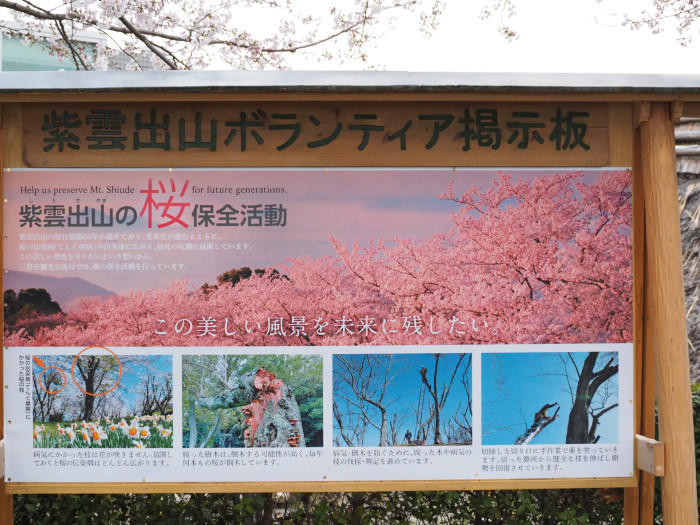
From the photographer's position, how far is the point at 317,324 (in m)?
2.90

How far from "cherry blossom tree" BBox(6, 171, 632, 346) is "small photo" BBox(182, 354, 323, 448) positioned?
0.11 m

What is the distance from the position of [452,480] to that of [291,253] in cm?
137

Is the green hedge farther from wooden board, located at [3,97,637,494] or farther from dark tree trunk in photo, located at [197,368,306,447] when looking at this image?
dark tree trunk in photo, located at [197,368,306,447]

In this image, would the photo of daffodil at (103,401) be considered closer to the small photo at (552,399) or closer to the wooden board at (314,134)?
the wooden board at (314,134)

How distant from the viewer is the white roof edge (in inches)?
101

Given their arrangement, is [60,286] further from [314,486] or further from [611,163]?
[611,163]

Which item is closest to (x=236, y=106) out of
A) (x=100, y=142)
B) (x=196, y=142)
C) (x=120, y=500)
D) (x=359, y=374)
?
(x=196, y=142)

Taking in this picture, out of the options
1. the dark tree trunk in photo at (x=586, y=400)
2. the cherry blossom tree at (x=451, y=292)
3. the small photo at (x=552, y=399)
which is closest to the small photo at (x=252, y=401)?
the cherry blossom tree at (x=451, y=292)

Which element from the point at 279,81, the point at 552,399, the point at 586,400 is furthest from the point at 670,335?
the point at 279,81

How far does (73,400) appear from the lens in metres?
2.89

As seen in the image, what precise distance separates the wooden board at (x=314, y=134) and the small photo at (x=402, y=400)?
978 millimetres

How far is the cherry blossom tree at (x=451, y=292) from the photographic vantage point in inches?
113

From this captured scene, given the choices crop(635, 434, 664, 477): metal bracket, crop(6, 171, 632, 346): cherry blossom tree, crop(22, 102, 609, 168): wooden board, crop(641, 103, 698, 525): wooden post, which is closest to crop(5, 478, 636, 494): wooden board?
crop(635, 434, 664, 477): metal bracket

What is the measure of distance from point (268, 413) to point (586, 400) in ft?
5.18
